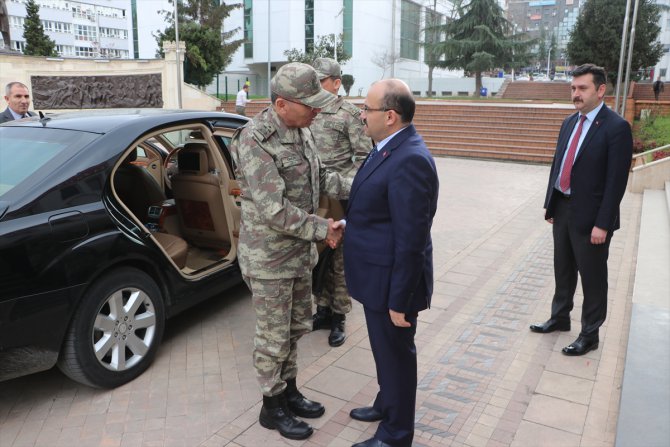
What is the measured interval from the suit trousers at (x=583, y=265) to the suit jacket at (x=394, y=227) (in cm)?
178

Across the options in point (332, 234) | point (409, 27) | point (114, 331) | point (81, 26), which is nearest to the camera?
point (332, 234)

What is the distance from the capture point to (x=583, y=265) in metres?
3.92

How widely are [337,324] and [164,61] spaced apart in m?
23.2

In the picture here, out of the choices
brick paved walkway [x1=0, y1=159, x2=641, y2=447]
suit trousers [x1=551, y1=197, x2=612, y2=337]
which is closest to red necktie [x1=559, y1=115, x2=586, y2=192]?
suit trousers [x1=551, y1=197, x2=612, y2=337]

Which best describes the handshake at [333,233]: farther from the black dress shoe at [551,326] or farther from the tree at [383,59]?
the tree at [383,59]

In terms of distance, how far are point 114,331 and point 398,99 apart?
87.0 inches

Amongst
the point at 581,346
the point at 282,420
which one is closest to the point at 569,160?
the point at 581,346

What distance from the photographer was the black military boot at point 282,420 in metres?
2.98

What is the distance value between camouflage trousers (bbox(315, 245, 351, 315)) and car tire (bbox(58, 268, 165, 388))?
49.6 inches

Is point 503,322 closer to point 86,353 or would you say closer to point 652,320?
point 652,320

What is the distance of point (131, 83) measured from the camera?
80.5 ft

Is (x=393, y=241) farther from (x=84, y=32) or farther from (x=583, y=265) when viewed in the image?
(x=84, y=32)

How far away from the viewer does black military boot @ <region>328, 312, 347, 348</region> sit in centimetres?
417

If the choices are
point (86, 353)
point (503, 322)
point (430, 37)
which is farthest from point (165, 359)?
point (430, 37)
